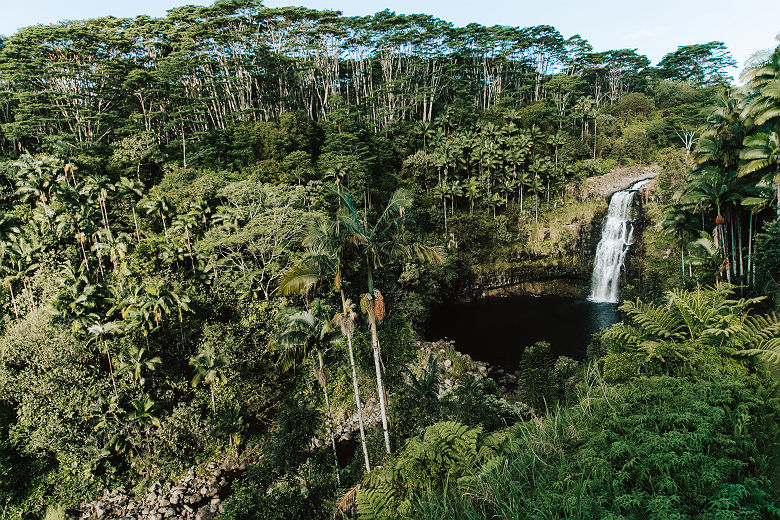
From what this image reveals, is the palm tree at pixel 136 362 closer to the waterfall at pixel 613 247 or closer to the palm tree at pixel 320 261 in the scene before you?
the palm tree at pixel 320 261

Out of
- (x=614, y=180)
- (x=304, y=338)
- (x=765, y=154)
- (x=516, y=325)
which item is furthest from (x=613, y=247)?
(x=304, y=338)

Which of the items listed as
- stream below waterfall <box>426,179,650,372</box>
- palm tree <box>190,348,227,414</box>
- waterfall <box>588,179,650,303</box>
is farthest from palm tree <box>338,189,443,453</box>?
waterfall <box>588,179,650,303</box>

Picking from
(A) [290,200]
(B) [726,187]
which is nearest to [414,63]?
(A) [290,200]

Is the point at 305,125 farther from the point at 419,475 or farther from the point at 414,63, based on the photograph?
the point at 419,475

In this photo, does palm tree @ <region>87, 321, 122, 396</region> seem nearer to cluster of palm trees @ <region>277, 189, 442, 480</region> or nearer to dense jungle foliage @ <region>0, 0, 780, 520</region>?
dense jungle foliage @ <region>0, 0, 780, 520</region>

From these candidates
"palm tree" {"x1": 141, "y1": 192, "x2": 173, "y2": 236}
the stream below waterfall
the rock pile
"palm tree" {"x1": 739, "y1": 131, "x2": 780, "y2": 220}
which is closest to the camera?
"palm tree" {"x1": 739, "y1": 131, "x2": 780, "y2": 220}
